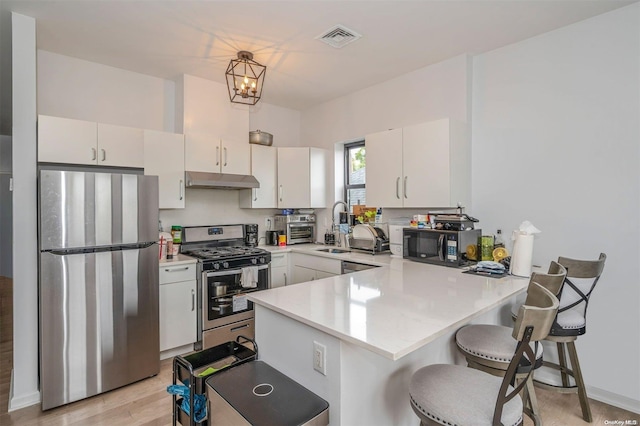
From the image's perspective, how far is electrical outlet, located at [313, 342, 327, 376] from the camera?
4.59ft

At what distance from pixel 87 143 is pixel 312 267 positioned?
2403mm

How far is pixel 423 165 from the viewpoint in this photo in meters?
2.97

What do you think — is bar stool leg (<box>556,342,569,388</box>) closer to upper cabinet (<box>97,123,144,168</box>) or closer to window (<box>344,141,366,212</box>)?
window (<box>344,141,366,212</box>)

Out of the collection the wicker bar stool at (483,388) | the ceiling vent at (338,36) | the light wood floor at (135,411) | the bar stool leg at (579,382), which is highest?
the ceiling vent at (338,36)

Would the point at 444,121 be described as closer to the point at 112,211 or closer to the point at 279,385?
the point at 279,385

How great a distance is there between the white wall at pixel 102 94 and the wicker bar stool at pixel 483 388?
3572 millimetres

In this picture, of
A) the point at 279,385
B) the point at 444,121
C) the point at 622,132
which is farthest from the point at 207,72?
the point at 622,132

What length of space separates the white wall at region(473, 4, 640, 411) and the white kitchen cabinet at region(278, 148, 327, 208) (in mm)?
2084

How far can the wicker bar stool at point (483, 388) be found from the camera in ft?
3.70

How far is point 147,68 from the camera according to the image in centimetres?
335

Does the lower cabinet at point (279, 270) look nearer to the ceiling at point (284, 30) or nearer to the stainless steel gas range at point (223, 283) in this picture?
the stainless steel gas range at point (223, 283)

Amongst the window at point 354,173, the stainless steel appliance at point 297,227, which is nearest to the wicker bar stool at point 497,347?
the window at point 354,173

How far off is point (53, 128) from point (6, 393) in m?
2.10

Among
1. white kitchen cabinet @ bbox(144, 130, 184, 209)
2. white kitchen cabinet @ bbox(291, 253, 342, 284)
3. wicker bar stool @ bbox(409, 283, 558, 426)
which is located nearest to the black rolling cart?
wicker bar stool @ bbox(409, 283, 558, 426)
